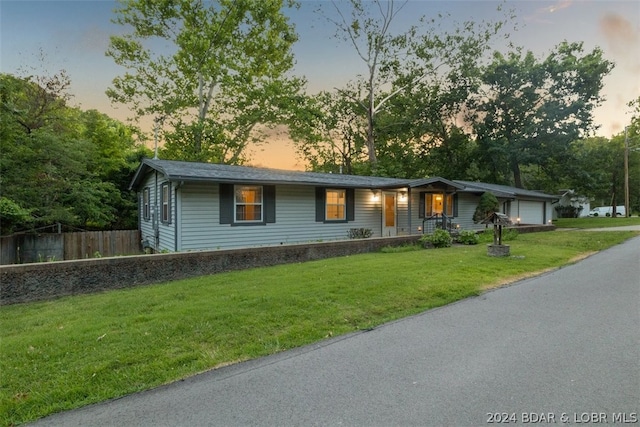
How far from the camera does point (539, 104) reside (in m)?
28.3

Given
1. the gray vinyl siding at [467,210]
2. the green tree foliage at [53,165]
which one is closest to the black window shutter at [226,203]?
the green tree foliage at [53,165]

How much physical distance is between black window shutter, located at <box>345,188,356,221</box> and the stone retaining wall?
462cm

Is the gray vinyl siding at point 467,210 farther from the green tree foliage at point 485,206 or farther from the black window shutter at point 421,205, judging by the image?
the black window shutter at point 421,205

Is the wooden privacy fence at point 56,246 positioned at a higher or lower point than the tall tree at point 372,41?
lower

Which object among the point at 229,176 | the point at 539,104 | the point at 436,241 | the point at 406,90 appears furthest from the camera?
the point at 406,90

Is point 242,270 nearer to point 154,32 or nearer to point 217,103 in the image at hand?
point 217,103

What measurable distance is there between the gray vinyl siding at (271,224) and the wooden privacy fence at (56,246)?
3641mm

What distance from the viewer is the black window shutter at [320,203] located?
1287cm

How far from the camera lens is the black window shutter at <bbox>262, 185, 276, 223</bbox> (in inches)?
453

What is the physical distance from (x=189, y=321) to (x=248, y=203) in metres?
7.32

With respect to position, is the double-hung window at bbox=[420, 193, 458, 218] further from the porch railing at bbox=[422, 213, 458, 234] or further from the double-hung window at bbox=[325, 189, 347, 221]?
the double-hung window at bbox=[325, 189, 347, 221]

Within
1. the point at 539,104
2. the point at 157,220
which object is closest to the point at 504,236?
the point at 157,220

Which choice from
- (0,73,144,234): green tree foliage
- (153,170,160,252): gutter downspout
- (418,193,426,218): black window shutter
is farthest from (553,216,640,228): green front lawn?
(0,73,144,234): green tree foliage

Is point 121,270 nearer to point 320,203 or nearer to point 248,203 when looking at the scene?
point 248,203
